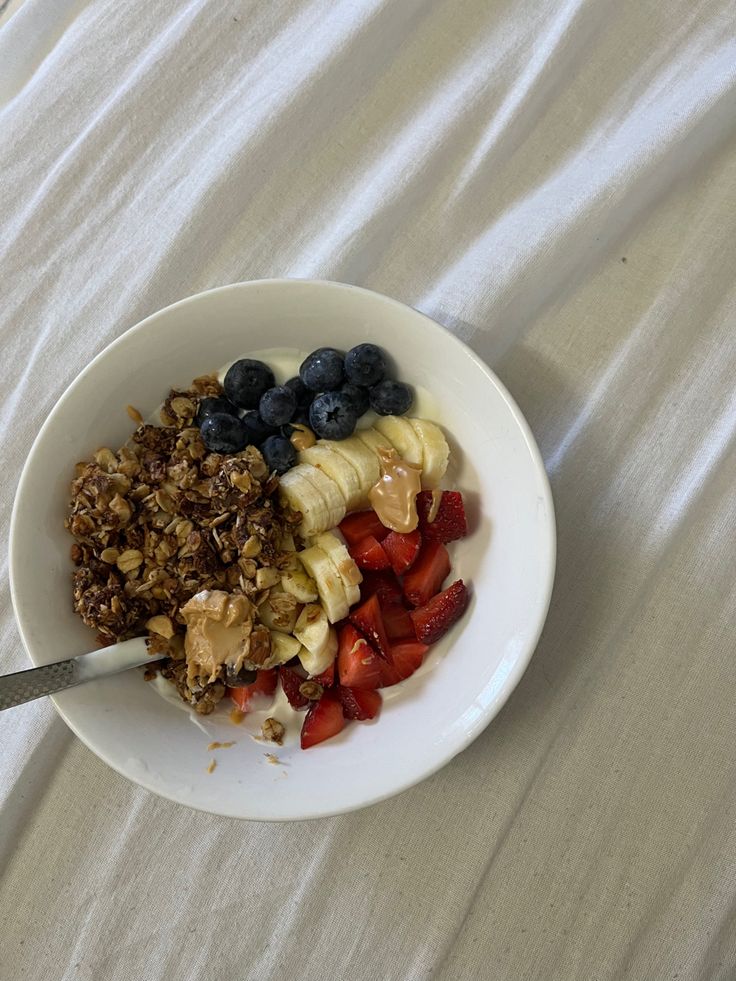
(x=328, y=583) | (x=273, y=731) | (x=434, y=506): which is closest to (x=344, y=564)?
(x=328, y=583)

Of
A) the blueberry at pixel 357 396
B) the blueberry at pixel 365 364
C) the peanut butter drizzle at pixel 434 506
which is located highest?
the blueberry at pixel 365 364

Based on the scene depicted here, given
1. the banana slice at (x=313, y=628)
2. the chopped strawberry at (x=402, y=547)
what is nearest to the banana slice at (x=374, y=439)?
the chopped strawberry at (x=402, y=547)

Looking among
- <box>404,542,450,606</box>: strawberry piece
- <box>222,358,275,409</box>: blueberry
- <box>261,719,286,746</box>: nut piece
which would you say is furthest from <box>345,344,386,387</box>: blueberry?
<box>261,719,286,746</box>: nut piece

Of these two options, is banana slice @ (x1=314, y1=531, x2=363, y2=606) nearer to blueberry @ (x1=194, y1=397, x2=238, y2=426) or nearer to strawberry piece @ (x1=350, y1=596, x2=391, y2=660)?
strawberry piece @ (x1=350, y1=596, x2=391, y2=660)

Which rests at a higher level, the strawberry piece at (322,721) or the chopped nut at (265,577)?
the chopped nut at (265,577)

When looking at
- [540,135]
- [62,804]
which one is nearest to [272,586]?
[62,804]

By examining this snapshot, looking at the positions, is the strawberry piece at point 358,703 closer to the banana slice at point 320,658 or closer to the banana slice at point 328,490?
the banana slice at point 320,658

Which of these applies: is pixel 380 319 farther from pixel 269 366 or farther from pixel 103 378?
pixel 103 378

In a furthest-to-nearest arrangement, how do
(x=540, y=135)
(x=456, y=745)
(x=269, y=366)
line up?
(x=540, y=135) → (x=269, y=366) → (x=456, y=745)
